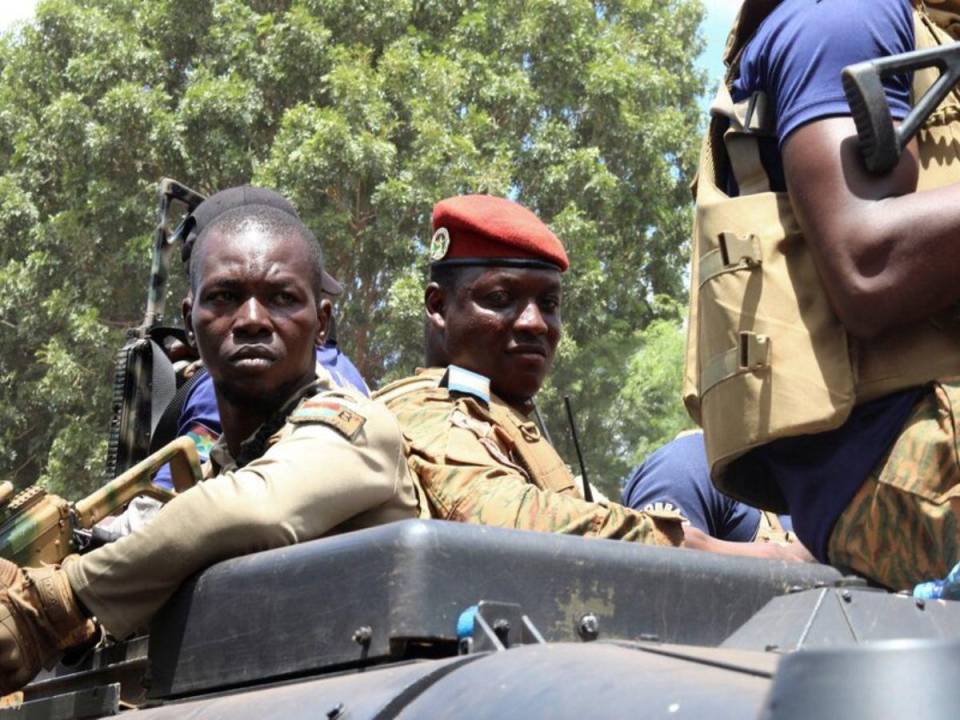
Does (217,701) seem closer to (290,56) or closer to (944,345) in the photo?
(944,345)

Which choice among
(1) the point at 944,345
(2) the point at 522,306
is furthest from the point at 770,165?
(2) the point at 522,306

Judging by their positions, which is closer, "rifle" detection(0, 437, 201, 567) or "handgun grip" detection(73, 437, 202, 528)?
"rifle" detection(0, 437, 201, 567)

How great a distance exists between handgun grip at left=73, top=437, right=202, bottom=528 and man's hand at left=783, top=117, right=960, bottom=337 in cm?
135

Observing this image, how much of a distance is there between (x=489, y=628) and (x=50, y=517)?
1407 mm

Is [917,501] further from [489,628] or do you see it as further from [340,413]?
[340,413]

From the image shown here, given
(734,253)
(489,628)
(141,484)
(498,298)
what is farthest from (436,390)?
(489,628)

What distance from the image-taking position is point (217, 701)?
209cm

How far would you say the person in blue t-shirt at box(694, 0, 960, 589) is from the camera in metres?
2.31

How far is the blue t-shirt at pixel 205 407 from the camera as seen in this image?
445 centimetres

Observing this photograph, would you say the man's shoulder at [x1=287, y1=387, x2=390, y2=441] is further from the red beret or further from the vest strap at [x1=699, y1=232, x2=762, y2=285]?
the red beret

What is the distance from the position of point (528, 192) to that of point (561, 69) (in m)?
1.84

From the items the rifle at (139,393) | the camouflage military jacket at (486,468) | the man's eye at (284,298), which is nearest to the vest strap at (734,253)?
the camouflage military jacket at (486,468)

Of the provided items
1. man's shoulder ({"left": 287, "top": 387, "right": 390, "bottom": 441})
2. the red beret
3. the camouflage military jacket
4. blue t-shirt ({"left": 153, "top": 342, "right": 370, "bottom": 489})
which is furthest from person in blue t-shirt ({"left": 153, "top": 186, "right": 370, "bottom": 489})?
man's shoulder ({"left": 287, "top": 387, "right": 390, "bottom": 441})

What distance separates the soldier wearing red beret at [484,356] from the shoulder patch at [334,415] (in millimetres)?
406
